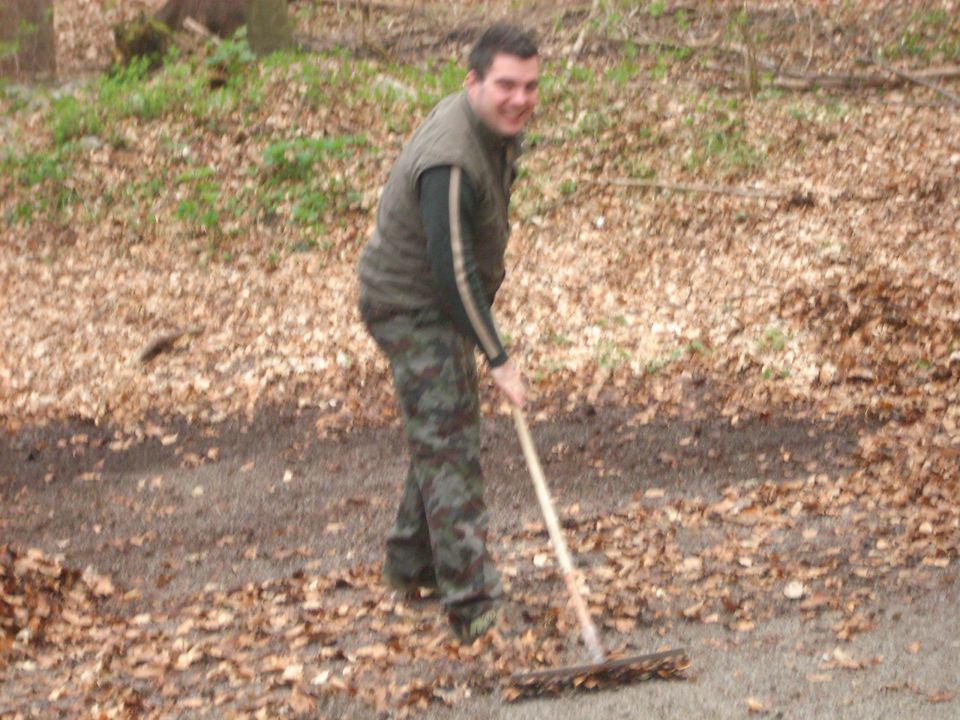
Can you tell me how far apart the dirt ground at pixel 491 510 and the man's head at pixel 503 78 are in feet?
6.84

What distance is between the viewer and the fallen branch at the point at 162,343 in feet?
33.0

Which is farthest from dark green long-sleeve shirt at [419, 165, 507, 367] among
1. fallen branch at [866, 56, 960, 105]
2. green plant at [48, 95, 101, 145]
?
green plant at [48, 95, 101, 145]

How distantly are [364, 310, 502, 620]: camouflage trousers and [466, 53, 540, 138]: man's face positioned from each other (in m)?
0.78

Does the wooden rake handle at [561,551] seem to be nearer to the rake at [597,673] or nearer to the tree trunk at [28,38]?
the rake at [597,673]

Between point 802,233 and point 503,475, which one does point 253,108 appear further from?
point 503,475

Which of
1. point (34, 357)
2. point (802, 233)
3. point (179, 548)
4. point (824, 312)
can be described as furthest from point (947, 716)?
point (34, 357)

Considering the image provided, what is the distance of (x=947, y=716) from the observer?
3807mm

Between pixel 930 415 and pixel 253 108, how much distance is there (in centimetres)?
893

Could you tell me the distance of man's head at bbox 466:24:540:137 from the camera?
4246 millimetres

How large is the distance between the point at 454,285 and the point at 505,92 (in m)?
0.72

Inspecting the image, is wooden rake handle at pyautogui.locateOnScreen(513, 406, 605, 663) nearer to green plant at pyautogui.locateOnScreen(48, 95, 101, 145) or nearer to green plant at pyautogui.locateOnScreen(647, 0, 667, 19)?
green plant at pyautogui.locateOnScreen(48, 95, 101, 145)

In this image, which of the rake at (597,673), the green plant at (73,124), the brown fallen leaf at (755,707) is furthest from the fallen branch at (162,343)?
the brown fallen leaf at (755,707)

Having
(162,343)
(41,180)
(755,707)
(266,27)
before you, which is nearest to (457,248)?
(755,707)

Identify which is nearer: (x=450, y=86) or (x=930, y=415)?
(x=930, y=415)
